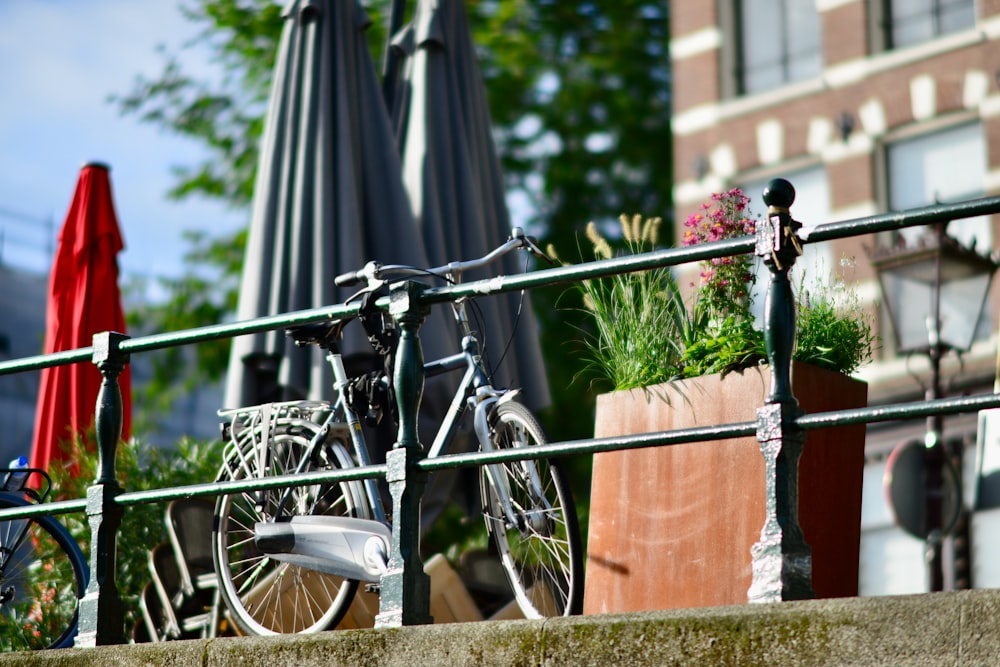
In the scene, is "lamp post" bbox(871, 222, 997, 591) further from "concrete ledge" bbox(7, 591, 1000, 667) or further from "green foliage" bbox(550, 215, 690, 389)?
"concrete ledge" bbox(7, 591, 1000, 667)

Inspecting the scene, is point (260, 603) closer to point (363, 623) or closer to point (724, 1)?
point (363, 623)

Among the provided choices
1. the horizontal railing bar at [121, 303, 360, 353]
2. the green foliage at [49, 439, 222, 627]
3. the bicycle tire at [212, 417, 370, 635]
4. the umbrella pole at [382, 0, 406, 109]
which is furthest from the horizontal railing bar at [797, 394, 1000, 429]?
the umbrella pole at [382, 0, 406, 109]

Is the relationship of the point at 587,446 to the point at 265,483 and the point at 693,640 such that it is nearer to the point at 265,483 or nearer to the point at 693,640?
the point at 693,640

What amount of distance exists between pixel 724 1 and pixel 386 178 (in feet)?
36.4

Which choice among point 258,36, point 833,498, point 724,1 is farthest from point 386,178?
point 258,36

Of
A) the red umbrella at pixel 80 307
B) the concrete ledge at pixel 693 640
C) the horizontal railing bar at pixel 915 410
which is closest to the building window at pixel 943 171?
the red umbrella at pixel 80 307

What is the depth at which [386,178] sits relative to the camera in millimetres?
6500

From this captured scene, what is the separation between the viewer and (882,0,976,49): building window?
595 inches

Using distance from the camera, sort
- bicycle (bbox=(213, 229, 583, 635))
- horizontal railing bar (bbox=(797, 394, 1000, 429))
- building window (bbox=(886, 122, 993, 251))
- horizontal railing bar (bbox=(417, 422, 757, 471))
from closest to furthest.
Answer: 1. horizontal railing bar (bbox=(797, 394, 1000, 429))
2. horizontal railing bar (bbox=(417, 422, 757, 471))
3. bicycle (bbox=(213, 229, 583, 635))
4. building window (bbox=(886, 122, 993, 251))

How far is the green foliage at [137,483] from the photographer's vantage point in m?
6.17

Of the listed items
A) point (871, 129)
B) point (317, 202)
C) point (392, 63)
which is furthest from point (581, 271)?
point (871, 129)

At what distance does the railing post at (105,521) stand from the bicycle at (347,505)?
54 cm

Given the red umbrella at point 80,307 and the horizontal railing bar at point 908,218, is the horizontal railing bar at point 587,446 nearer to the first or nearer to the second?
the horizontal railing bar at point 908,218

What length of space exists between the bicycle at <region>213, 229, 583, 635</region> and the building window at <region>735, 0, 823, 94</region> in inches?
458
